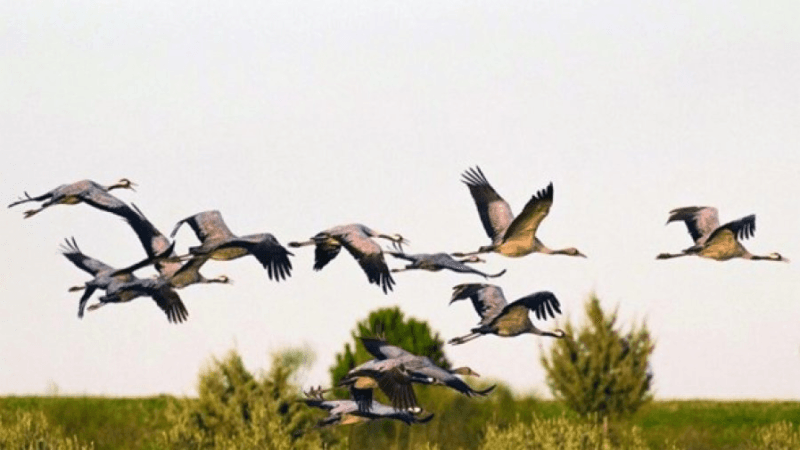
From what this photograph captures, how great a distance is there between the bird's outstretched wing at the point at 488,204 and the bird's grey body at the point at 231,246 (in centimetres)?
255

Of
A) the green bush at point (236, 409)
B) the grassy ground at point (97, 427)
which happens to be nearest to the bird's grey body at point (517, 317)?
the green bush at point (236, 409)

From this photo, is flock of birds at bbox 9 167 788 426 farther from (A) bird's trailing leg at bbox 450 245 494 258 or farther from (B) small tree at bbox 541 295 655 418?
(B) small tree at bbox 541 295 655 418

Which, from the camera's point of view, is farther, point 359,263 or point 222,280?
point 222,280

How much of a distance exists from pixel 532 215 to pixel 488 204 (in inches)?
90.7

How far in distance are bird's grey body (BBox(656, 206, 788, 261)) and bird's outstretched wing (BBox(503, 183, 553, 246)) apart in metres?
2.42

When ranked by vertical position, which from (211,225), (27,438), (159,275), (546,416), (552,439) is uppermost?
(546,416)

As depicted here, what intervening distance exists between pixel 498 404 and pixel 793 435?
226 inches

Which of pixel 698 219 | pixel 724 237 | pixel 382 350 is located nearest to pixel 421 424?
pixel 698 219

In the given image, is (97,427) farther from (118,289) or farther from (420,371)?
(420,371)

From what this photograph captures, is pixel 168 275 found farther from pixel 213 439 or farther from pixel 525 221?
pixel 213 439

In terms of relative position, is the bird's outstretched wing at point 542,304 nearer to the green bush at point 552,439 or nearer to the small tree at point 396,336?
the green bush at point 552,439

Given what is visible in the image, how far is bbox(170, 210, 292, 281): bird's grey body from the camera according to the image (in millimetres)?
11328

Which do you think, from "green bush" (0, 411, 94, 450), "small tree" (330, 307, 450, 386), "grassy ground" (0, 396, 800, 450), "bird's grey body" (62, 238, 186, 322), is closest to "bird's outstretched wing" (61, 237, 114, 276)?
"bird's grey body" (62, 238, 186, 322)

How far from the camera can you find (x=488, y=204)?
44.8 ft
